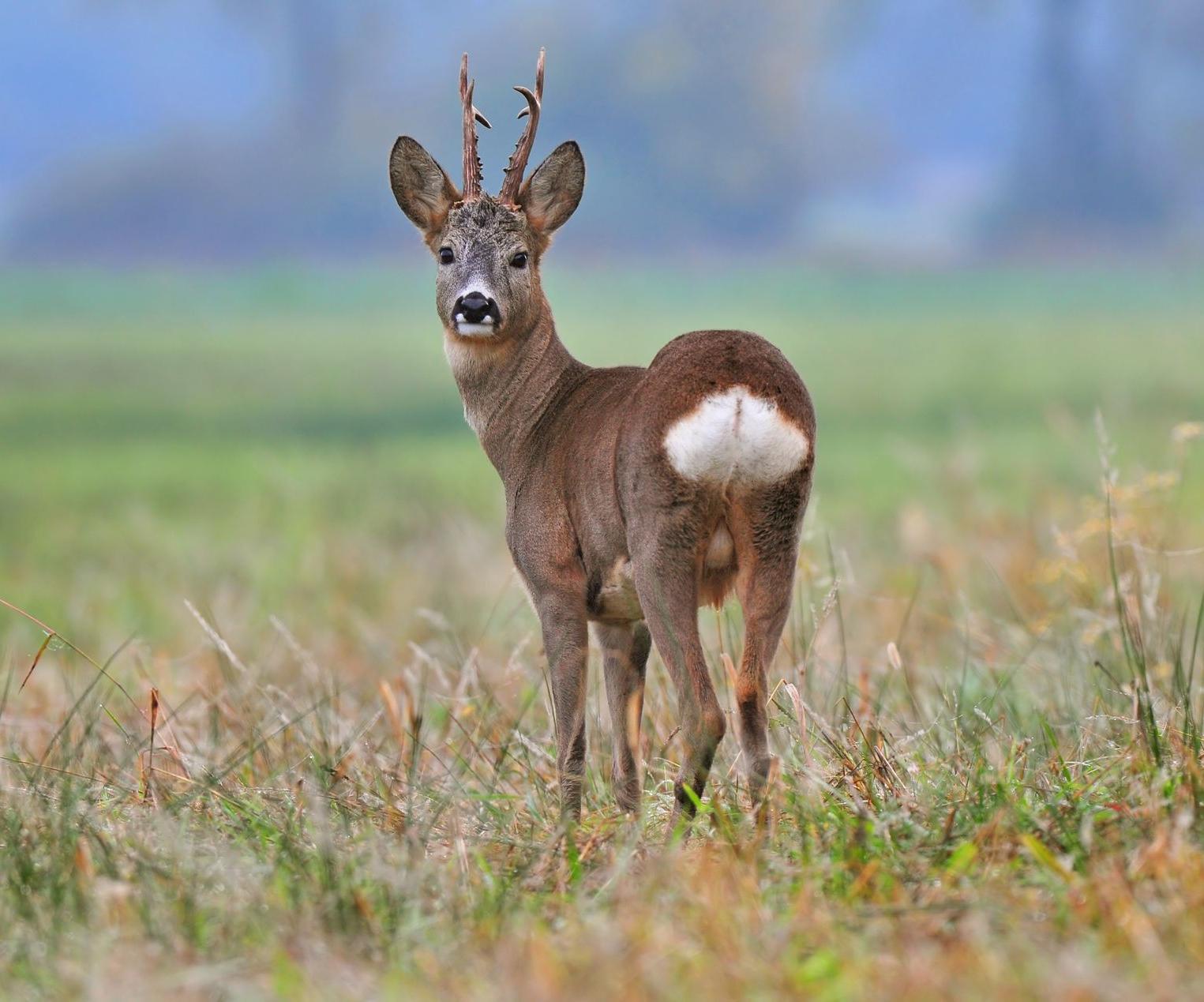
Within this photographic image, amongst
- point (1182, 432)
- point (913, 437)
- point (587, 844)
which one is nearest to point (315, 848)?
point (587, 844)

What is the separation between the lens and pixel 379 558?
1459 centimetres

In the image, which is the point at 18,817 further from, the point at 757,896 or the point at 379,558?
the point at 379,558

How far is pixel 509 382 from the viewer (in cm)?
643

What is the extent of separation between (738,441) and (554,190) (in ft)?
6.64

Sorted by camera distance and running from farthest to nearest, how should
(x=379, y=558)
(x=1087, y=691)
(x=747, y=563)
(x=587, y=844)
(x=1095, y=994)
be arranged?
1. (x=379, y=558)
2. (x=1087, y=691)
3. (x=747, y=563)
4. (x=587, y=844)
5. (x=1095, y=994)

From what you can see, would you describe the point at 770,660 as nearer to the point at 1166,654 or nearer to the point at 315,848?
the point at 315,848

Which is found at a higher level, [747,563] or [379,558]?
[747,563]

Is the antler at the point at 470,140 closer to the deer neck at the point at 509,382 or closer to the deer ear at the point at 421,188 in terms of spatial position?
the deer ear at the point at 421,188

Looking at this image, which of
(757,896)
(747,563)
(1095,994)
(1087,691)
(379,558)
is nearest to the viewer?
(1095,994)

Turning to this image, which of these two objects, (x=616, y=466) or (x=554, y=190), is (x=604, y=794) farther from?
(x=554, y=190)

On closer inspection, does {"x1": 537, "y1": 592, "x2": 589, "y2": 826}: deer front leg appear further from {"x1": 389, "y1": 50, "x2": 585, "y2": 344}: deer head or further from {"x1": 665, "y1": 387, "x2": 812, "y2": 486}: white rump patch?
{"x1": 389, "y1": 50, "x2": 585, "y2": 344}: deer head

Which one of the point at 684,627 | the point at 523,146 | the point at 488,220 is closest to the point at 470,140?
the point at 523,146

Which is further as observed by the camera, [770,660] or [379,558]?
[379,558]

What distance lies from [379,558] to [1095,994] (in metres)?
11.7
